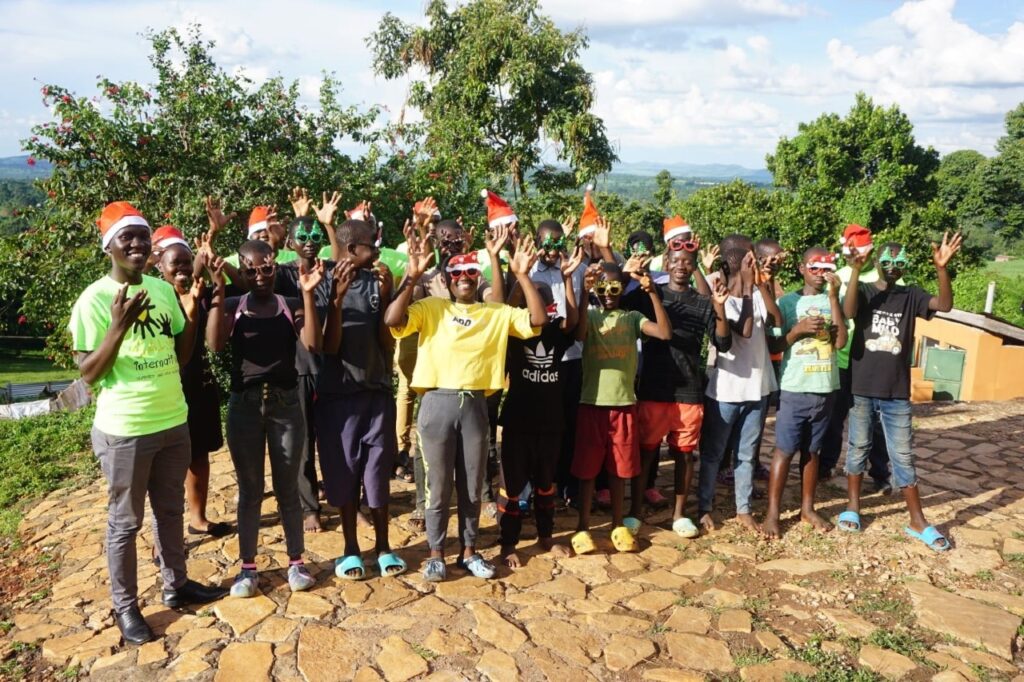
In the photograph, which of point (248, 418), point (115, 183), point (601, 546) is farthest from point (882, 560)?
point (115, 183)

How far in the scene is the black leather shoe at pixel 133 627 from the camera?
3.72 m

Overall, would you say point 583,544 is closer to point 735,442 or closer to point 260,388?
point 735,442

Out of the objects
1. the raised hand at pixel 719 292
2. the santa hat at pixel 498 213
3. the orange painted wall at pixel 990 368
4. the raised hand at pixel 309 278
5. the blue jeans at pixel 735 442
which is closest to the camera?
the raised hand at pixel 309 278

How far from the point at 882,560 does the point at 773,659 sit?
157 centimetres

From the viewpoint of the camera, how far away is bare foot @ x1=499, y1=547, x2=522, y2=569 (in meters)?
4.58

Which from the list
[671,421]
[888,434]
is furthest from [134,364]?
[888,434]

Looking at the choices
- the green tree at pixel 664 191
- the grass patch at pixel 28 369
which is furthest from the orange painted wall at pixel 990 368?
the green tree at pixel 664 191

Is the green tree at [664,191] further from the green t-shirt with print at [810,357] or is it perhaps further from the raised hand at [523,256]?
A: the raised hand at [523,256]

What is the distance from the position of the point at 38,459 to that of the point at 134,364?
177 inches

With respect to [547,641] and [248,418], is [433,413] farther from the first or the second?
[547,641]

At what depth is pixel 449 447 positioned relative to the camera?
13.8ft

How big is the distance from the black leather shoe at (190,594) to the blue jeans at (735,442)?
3168mm

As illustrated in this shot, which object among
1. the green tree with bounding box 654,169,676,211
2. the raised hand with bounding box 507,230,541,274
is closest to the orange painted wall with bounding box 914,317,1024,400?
the raised hand with bounding box 507,230,541,274

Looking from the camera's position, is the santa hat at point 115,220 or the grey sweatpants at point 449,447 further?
Result: the grey sweatpants at point 449,447
